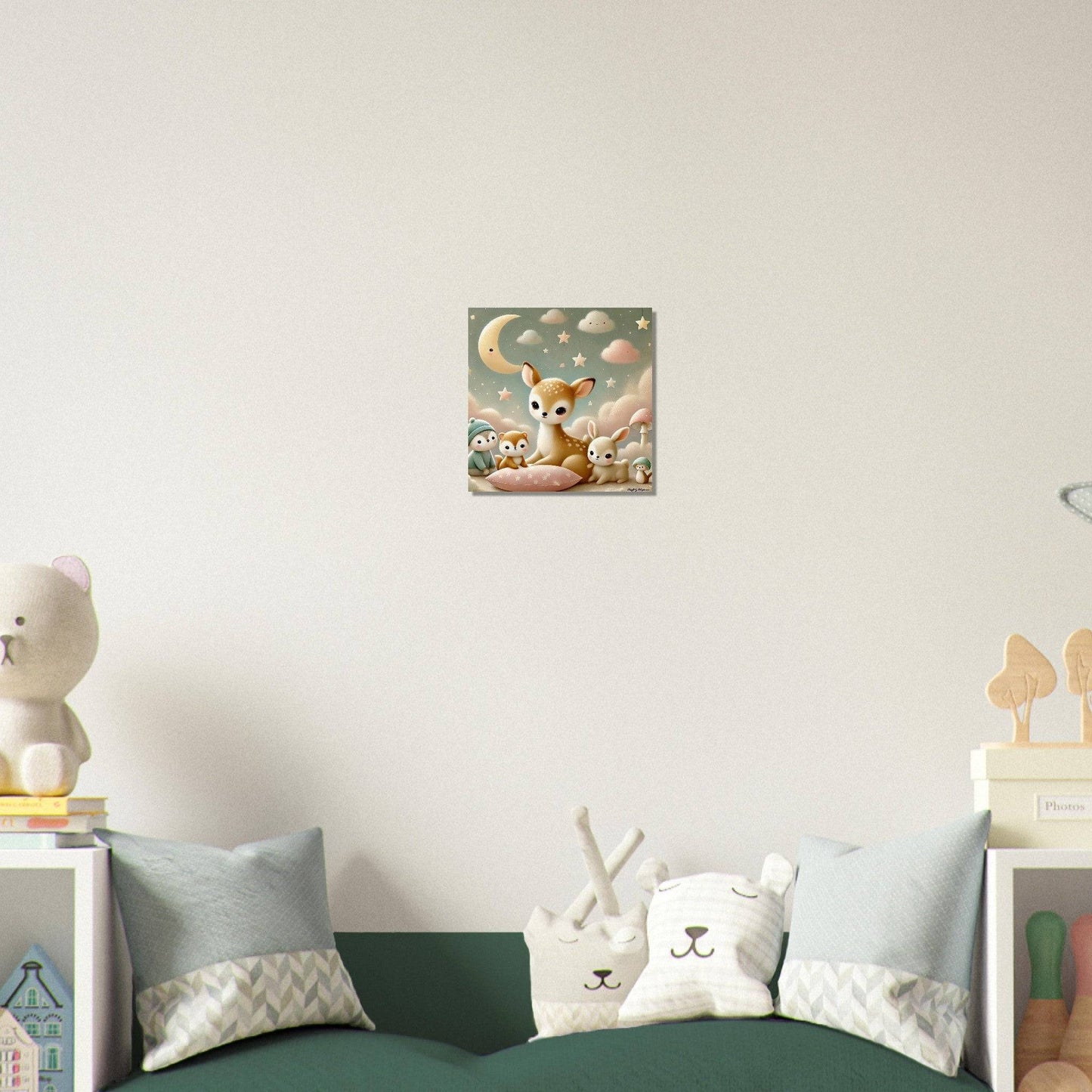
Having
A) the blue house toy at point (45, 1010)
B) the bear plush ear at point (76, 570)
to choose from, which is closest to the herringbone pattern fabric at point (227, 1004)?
the blue house toy at point (45, 1010)

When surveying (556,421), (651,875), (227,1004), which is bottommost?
(227,1004)

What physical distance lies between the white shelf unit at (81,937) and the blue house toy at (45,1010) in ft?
0.08

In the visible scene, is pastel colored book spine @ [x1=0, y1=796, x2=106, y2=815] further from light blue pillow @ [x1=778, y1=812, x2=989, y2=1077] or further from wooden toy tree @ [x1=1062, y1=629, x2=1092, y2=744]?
wooden toy tree @ [x1=1062, y1=629, x2=1092, y2=744]

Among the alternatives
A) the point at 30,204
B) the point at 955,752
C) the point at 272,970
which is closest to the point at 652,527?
the point at 955,752

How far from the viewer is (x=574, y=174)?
84.7 inches

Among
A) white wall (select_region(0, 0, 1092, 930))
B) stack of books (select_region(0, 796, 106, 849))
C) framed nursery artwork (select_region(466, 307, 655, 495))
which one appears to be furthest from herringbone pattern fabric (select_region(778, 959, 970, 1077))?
stack of books (select_region(0, 796, 106, 849))

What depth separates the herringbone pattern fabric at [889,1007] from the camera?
161cm

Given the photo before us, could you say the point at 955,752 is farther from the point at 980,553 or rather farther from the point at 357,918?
the point at 357,918

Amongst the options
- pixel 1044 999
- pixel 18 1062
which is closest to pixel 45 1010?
pixel 18 1062

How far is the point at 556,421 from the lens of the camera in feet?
6.93

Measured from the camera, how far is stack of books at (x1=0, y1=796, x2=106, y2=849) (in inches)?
67.7

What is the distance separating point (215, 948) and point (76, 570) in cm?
64

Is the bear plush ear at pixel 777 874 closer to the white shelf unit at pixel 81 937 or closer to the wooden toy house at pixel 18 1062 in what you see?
the white shelf unit at pixel 81 937

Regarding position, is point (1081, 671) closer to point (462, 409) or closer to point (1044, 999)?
point (1044, 999)
